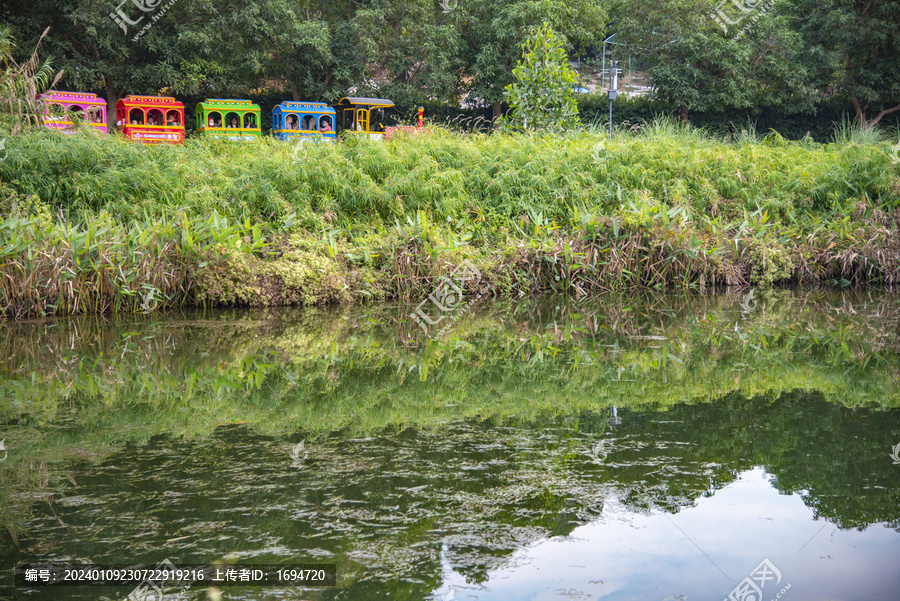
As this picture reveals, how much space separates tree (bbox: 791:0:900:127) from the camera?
26625mm

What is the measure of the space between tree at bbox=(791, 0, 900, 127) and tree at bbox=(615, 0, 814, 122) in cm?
102

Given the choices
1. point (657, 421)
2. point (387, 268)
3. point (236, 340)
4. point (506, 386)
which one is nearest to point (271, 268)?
point (387, 268)
